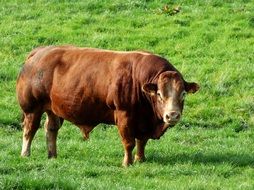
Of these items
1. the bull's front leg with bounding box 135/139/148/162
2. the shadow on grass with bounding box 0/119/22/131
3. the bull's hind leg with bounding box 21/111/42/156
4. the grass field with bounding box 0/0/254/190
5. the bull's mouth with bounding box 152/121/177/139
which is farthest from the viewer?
the shadow on grass with bounding box 0/119/22/131

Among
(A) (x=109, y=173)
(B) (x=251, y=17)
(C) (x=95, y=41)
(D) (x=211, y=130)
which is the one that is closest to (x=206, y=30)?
(B) (x=251, y=17)

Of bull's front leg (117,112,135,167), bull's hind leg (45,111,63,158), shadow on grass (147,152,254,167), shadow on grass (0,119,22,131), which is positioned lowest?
shadow on grass (0,119,22,131)

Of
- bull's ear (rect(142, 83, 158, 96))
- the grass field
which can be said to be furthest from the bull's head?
the grass field

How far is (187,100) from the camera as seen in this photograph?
18656 millimetres

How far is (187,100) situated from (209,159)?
5.72m

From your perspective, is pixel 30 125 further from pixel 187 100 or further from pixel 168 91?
pixel 187 100

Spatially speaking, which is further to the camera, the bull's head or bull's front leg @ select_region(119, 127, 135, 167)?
bull's front leg @ select_region(119, 127, 135, 167)

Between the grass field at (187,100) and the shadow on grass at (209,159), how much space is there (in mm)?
18

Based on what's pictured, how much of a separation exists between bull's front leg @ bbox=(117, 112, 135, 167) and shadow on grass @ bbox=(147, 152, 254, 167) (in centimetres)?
47

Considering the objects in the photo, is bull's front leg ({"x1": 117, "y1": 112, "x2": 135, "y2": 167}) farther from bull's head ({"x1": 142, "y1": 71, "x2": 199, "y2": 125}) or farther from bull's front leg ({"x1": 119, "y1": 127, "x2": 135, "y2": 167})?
bull's head ({"x1": 142, "y1": 71, "x2": 199, "y2": 125})

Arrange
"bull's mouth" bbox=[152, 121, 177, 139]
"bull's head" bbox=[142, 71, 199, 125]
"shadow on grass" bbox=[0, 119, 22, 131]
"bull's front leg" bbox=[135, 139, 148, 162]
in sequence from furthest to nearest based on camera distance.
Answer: "shadow on grass" bbox=[0, 119, 22, 131], "bull's front leg" bbox=[135, 139, 148, 162], "bull's mouth" bbox=[152, 121, 177, 139], "bull's head" bbox=[142, 71, 199, 125]

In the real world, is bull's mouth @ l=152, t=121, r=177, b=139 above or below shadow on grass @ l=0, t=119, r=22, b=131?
above

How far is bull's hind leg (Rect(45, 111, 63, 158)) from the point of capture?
44.1 ft

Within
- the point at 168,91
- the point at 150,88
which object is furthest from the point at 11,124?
the point at 168,91
